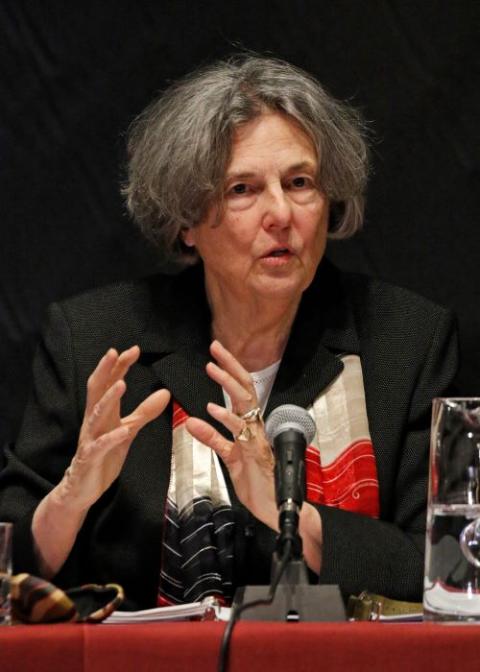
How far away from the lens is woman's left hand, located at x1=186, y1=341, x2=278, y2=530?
6.87 feet

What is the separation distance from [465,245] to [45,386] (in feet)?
3.26

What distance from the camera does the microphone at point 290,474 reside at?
164 centimetres

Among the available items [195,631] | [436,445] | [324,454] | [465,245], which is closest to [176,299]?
[324,454]

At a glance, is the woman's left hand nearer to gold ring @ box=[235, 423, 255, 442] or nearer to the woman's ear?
gold ring @ box=[235, 423, 255, 442]

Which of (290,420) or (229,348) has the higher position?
(229,348)

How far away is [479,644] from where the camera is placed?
4.48ft

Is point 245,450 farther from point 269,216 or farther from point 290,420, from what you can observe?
point 269,216

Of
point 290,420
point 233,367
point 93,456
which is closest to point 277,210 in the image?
point 233,367

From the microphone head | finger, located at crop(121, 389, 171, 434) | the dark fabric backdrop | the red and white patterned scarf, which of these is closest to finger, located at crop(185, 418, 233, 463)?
finger, located at crop(121, 389, 171, 434)

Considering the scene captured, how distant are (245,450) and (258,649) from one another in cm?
73

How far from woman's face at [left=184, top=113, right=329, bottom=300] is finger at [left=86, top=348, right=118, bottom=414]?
50 cm

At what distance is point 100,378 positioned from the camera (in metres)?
2.18

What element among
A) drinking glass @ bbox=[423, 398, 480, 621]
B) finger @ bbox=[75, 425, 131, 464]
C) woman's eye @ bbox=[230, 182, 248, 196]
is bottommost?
drinking glass @ bbox=[423, 398, 480, 621]

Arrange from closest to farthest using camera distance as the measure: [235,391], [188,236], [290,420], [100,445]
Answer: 1. [290,420]
2. [100,445]
3. [235,391]
4. [188,236]
